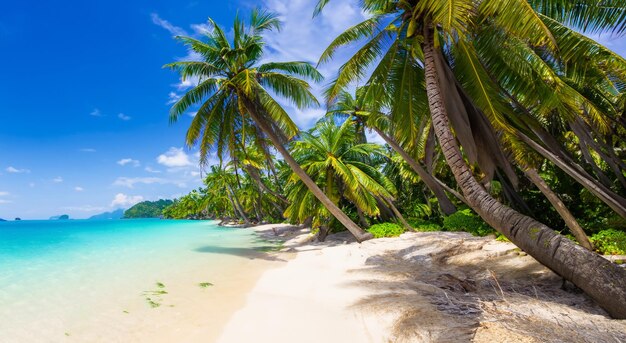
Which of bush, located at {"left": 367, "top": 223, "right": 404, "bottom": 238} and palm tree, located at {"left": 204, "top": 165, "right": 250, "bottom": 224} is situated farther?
palm tree, located at {"left": 204, "top": 165, "right": 250, "bottom": 224}

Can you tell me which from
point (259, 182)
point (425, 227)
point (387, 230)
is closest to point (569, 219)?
point (387, 230)

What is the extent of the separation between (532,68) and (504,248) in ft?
14.9

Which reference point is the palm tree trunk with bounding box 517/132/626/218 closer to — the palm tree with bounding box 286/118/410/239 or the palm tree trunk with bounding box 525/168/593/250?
the palm tree trunk with bounding box 525/168/593/250

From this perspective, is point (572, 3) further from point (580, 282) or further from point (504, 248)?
point (504, 248)

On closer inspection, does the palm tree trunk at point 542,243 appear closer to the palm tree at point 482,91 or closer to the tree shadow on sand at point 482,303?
the palm tree at point 482,91

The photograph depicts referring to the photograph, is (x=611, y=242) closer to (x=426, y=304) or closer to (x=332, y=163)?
(x=426, y=304)

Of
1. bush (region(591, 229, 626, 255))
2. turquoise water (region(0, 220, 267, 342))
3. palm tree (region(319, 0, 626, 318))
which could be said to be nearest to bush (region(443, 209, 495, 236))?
bush (region(591, 229, 626, 255))

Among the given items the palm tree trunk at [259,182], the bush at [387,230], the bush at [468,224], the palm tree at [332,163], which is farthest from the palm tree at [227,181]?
the bush at [468,224]

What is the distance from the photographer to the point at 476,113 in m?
6.92

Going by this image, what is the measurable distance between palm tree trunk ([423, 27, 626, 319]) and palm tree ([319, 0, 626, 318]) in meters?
0.01

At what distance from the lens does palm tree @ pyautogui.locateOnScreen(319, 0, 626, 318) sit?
418 cm

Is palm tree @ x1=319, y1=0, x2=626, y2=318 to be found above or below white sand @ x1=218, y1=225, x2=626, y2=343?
above

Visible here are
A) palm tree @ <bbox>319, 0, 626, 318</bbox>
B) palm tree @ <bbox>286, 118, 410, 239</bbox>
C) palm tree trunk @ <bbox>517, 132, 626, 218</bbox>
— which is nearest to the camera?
palm tree @ <bbox>319, 0, 626, 318</bbox>

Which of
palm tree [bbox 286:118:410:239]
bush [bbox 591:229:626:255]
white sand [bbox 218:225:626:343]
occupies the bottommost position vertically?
white sand [bbox 218:225:626:343]
